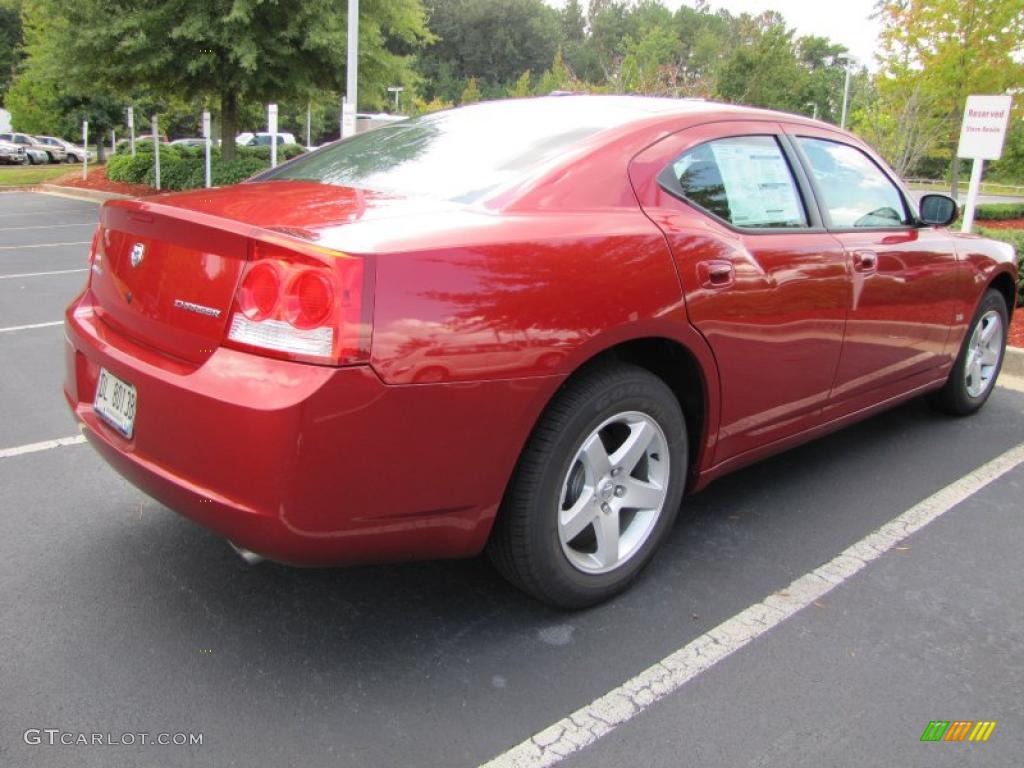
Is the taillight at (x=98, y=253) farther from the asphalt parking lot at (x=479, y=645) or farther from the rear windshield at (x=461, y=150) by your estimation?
the asphalt parking lot at (x=479, y=645)

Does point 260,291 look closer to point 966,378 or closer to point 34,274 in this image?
point 966,378

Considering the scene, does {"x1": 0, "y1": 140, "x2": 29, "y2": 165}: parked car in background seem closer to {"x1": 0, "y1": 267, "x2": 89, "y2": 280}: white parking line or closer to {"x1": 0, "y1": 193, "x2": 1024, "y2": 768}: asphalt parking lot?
{"x1": 0, "y1": 267, "x2": 89, "y2": 280}: white parking line

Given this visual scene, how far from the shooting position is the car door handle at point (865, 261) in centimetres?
341

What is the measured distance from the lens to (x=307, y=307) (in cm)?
204

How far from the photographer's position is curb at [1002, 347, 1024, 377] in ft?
19.6

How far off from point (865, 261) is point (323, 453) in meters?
2.45

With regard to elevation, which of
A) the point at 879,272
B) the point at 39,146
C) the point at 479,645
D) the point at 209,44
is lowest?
the point at 479,645

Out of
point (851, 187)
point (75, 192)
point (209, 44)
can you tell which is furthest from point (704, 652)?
point (75, 192)

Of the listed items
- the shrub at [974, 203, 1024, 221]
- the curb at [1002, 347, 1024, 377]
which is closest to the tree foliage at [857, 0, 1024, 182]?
the shrub at [974, 203, 1024, 221]

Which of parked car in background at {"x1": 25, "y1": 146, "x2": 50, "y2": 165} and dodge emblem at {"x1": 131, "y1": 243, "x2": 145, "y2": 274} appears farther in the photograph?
parked car in background at {"x1": 25, "y1": 146, "x2": 50, "y2": 165}

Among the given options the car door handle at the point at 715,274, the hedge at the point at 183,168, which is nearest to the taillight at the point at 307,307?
the car door handle at the point at 715,274

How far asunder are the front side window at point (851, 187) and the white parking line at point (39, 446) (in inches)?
137

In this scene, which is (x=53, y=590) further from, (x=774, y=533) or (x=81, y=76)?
(x=81, y=76)

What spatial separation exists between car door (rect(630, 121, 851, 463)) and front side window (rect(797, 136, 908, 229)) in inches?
7.3
